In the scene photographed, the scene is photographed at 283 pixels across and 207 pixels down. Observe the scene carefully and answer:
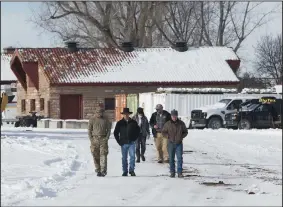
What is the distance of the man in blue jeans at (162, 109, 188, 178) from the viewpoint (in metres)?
17.0

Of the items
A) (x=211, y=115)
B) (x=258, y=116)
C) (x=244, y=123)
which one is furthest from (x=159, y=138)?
(x=211, y=115)

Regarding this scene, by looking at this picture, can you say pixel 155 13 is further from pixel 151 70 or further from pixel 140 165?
pixel 140 165

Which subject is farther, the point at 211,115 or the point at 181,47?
the point at 181,47

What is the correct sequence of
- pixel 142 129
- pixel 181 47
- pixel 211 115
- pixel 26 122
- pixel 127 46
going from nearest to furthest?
pixel 142 129
pixel 211 115
pixel 26 122
pixel 127 46
pixel 181 47

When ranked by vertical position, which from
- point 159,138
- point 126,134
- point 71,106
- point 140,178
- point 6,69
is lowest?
point 140,178

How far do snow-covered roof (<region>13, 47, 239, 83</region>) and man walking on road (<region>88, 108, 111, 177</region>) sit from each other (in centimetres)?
3493

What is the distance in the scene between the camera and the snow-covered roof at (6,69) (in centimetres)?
7469

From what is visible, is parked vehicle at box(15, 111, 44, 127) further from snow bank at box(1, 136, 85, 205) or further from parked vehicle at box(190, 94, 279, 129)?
snow bank at box(1, 136, 85, 205)

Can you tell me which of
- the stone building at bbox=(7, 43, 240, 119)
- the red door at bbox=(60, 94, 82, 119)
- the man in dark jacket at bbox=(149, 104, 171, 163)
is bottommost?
the man in dark jacket at bbox=(149, 104, 171, 163)

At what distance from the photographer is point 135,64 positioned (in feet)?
180

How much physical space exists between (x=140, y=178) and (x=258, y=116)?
23007 millimetres

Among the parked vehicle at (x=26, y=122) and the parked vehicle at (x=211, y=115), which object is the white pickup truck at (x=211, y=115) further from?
the parked vehicle at (x=26, y=122)

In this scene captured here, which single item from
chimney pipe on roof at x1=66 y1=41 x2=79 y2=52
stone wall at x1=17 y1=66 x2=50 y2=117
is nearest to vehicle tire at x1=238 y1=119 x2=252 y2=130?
stone wall at x1=17 y1=66 x2=50 y2=117

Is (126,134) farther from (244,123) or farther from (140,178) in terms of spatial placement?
(244,123)
